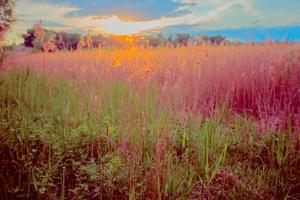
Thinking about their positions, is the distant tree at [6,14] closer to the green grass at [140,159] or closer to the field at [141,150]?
the field at [141,150]

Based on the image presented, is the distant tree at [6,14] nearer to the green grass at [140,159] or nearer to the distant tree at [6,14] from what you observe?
the distant tree at [6,14]

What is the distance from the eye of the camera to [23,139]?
327 centimetres

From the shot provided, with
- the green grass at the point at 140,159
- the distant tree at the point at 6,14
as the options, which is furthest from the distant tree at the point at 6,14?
the green grass at the point at 140,159

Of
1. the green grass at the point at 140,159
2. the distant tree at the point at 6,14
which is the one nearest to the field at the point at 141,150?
the green grass at the point at 140,159

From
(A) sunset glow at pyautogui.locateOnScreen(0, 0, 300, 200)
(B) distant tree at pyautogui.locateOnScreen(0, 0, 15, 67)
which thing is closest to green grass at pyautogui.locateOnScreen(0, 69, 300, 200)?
(A) sunset glow at pyautogui.locateOnScreen(0, 0, 300, 200)

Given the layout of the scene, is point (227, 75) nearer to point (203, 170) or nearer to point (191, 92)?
point (191, 92)

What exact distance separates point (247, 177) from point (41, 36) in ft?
8.98

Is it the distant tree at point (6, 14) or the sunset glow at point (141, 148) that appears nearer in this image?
the sunset glow at point (141, 148)

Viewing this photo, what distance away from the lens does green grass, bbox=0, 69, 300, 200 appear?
256 cm

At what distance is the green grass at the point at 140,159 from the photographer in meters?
2.56

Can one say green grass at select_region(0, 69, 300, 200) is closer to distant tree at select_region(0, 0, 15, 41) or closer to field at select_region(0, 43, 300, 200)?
field at select_region(0, 43, 300, 200)

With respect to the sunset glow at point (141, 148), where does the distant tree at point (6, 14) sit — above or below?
above

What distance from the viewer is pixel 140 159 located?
2.77 m

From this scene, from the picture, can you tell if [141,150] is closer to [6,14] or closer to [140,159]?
[140,159]
